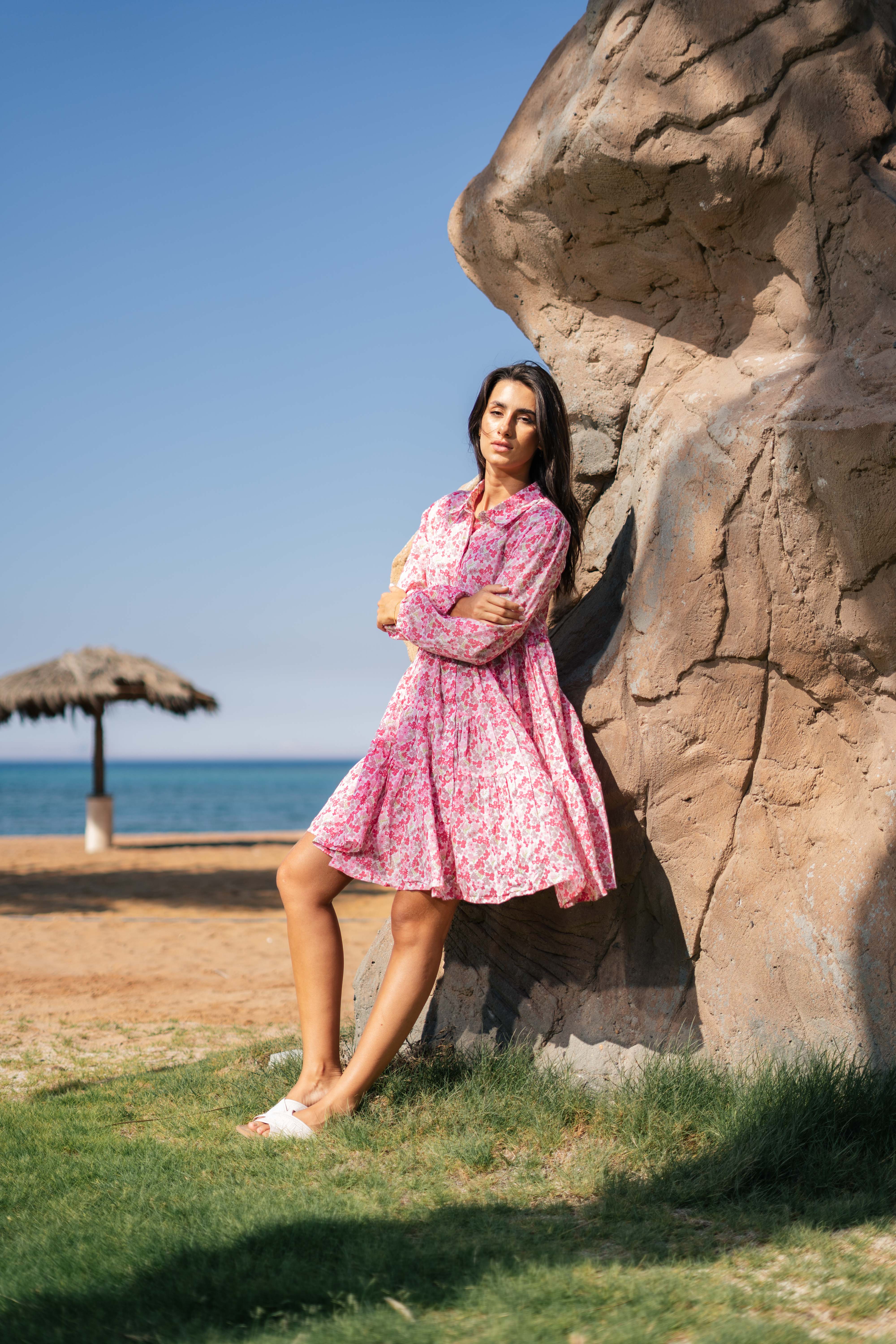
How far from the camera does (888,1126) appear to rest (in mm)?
3184

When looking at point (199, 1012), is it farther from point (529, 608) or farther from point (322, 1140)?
point (529, 608)

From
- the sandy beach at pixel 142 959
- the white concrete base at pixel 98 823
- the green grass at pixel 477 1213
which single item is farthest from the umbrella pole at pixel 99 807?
the green grass at pixel 477 1213

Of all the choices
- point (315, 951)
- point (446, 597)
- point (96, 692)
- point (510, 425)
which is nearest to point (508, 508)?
point (510, 425)

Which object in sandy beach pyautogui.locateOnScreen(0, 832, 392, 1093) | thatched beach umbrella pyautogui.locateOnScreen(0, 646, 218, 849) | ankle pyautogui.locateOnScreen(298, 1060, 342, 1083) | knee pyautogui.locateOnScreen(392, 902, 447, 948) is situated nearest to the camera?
knee pyautogui.locateOnScreen(392, 902, 447, 948)

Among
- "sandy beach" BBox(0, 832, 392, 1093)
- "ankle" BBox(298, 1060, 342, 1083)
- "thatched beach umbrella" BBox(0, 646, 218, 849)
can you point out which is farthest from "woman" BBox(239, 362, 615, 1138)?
"thatched beach umbrella" BBox(0, 646, 218, 849)

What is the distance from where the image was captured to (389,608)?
3922 millimetres

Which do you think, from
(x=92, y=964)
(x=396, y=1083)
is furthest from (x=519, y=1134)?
(x=92, y=964)

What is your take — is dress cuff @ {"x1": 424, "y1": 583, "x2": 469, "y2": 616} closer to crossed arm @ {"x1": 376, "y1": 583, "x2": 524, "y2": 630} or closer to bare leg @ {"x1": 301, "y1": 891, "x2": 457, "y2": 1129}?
crossed arm @ {"x1": 376, "y1": 583, "x2": 524, "y2": 630}

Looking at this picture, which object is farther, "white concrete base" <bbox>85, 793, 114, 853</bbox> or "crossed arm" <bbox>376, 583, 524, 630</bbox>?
"white concrete base" <bbox>85, 793, 114, 853</bbox>

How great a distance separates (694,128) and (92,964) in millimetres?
6828

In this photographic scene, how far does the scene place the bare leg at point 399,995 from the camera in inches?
135

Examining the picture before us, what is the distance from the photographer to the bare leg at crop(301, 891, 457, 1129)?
135 inches

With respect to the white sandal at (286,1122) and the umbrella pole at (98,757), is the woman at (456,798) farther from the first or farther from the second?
the umbrella pole at (98,757)

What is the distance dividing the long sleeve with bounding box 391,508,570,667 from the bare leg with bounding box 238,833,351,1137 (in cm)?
77
